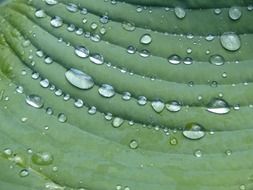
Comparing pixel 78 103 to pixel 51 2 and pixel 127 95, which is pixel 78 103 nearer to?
pixel 127 95

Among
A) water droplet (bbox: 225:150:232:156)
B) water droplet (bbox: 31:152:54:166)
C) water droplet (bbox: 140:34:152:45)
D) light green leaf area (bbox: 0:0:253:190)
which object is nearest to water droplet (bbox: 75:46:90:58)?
light green leaf area (bbox: 0:0:253:190)

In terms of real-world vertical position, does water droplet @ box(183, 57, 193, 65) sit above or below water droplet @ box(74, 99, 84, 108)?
above

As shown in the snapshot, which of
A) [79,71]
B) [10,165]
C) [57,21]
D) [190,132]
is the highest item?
[57,21]

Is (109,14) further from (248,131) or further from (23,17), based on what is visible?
(248,131)

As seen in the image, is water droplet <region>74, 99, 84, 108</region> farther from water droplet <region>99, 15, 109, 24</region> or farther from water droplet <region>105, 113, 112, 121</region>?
water droplet <region>99, 15, 109, 24</region>

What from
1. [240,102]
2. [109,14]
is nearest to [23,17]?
[109,14]

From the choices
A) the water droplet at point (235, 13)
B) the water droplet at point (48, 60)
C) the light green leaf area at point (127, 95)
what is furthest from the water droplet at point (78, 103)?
the water droplet at point (235, 13)
